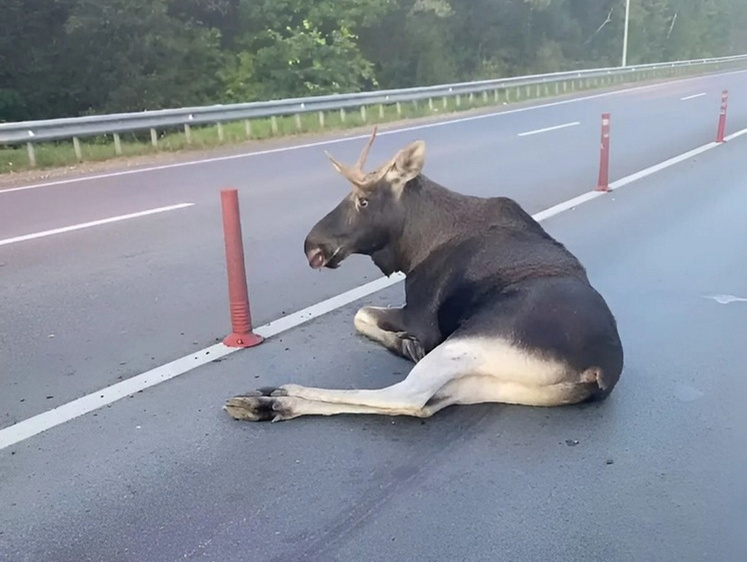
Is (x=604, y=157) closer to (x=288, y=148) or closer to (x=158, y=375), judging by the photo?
(x=288, y=148)

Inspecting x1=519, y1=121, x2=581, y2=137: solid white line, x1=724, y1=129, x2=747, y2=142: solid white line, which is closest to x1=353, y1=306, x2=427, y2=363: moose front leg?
x1=724, y1=129, x2=747, y2=142: solid white line

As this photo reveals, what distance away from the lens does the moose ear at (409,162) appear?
512 centimetres

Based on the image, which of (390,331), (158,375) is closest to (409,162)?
(390,331)

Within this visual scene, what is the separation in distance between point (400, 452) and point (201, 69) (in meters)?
22.9

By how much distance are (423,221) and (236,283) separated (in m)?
1.42

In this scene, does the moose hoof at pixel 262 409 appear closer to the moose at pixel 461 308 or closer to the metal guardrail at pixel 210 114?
the moose at pixel 461 308

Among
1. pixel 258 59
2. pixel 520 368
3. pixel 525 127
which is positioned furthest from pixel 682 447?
pixel 258 59

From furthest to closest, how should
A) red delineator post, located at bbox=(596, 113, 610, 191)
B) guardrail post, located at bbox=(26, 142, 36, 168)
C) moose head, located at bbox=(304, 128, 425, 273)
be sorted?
1. guardrail post, located at bbox=(26, 142, 36, 168)
2. red delineator post, located at bbox=(596, 113, 610, 191)
3. moose head, located at bbox=(304, 128, 425, 273)

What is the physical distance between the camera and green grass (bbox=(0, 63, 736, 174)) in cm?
1566

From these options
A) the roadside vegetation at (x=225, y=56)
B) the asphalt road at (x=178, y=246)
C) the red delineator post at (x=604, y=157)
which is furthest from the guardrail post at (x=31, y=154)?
the red delineator post at (x=604, y=157)

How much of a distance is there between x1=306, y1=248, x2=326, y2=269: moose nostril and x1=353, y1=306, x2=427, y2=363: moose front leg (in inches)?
23.8

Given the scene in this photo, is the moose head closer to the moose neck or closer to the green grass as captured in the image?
the moose neck

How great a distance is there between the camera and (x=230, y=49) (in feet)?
91.2

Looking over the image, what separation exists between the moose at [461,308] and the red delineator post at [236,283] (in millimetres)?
666
